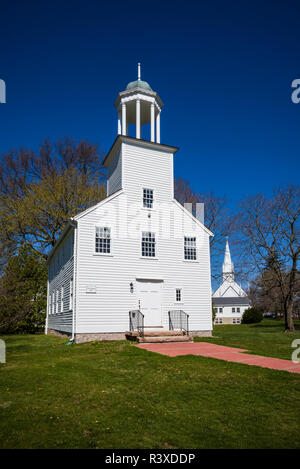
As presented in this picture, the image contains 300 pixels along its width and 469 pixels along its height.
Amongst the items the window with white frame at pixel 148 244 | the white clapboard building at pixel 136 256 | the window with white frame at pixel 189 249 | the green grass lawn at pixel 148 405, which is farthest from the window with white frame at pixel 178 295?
the green grass lawn at pixel 148 405

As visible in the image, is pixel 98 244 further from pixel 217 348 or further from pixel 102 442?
pixel 102 442

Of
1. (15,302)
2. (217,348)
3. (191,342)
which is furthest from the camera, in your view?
(15,302)

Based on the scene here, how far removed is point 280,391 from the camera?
23.0 feet

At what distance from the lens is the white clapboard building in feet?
52.4

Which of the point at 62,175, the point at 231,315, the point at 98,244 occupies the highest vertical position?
the point at 62,175

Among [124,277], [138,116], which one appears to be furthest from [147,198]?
[138,116]

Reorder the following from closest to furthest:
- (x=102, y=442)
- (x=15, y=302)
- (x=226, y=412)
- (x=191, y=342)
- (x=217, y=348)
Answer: (x=102, y=442)
(x=226, y=412)
(x=217, y=348)
(x=191, y=342)
(x=15, y=302)

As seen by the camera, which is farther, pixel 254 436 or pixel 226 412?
pixel 226 412

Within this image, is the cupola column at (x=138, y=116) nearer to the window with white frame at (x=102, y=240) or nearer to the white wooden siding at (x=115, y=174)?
the white wooden siding at (x=115, y=174)

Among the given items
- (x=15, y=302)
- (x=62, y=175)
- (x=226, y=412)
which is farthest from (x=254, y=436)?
(x=62, y=175)

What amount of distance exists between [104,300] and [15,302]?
34.9 ft

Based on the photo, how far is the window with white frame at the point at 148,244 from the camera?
17578mm

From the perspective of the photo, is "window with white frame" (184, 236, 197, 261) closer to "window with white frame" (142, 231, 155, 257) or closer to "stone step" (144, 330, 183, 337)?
"window with white frame" (142, 231, 155, 257)

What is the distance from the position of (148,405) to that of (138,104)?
16.3 metres
